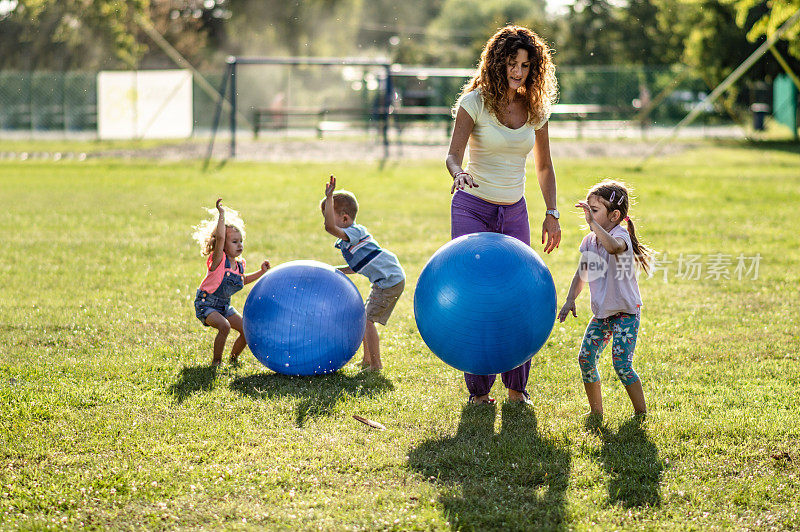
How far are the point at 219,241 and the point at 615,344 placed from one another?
3.10m

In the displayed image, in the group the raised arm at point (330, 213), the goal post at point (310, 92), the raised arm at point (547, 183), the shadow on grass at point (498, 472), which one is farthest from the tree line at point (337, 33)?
the shadow on grass at point (498, 472)

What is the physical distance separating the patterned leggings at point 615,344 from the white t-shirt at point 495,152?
1009 millimetres

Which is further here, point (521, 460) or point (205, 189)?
point (205, 189)

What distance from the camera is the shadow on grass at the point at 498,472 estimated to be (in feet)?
13.6

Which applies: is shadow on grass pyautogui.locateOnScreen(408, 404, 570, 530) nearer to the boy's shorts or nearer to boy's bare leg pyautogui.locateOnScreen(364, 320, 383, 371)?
boy's bare leg pyautogui.locateOnScreen(364, 320, 383, 371)

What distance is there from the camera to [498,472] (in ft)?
15.3

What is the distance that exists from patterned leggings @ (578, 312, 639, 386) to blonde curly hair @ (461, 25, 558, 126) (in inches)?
54.2

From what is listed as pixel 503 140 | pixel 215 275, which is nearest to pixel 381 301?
pixel 215 275

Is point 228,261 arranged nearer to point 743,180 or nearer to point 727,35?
point 743,180

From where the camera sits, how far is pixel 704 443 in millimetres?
5047

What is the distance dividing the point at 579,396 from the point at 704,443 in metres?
1.03

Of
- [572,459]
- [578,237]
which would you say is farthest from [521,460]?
[578,237]

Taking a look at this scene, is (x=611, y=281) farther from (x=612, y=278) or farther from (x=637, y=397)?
(x=637, y=397)

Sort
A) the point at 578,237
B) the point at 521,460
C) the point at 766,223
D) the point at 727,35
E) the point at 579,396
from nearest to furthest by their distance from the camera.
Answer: the point at 521,460, the point at 579,396, the point at 578,237, the point at 766,223, the point at 727,35
